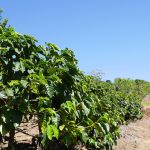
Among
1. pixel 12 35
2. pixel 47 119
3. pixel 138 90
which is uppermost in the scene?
pixel 138 90

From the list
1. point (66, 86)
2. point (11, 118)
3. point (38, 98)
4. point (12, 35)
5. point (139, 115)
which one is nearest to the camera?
point (11, 118)

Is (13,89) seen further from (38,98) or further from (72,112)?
(72,112)

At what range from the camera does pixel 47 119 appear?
4098 mm

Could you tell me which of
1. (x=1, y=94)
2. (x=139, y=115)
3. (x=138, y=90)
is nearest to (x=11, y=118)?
(x=1, y=94)

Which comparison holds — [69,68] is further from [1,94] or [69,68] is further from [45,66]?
[1,94]

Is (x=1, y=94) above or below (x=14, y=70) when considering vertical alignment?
below

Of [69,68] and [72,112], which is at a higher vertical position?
[69,68]

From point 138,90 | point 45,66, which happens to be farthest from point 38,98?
point 138,90

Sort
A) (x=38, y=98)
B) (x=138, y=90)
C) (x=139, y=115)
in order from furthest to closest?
1. (x=138, y=90)
2. (x=139, y=115)
3. (x=38, y=98)

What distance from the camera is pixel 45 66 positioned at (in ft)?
15.3

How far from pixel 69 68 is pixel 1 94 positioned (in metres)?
1.17

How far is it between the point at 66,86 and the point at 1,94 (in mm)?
1046

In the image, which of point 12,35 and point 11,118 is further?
point 12,35

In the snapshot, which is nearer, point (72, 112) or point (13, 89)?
point (13, 89)
